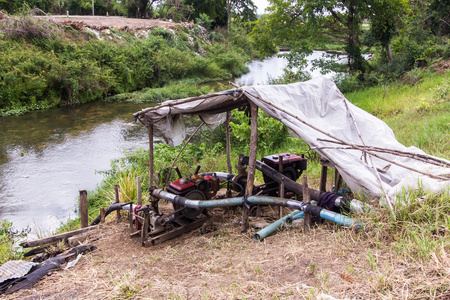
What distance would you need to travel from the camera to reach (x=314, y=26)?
1472cm

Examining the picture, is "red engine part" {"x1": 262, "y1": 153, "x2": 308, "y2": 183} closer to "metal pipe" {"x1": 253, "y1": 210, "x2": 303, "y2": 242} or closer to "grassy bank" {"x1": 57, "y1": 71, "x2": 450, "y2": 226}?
"metal pipe" {"x1": 253, "y1": 210, "x2": 303, "y2": 242}

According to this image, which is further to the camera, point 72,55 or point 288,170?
point 72,55

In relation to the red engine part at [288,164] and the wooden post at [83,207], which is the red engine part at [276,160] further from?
the wooden post at [83,207]

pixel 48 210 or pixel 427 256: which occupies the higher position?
pixel 427 256

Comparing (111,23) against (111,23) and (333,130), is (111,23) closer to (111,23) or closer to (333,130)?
(111,23)

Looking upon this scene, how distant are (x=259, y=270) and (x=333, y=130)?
2405 mm

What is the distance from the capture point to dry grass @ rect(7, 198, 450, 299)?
9.11 feet

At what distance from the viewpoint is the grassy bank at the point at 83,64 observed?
1684 centimetres

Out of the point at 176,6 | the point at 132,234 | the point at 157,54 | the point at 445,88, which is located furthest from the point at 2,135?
the point at 176,6

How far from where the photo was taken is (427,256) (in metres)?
2.89

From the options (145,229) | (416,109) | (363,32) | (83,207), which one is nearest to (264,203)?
(145,229)

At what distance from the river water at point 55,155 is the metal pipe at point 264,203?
3.22 m

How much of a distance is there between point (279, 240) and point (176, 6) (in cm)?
3875

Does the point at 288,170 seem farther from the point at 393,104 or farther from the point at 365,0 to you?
the point at 365,0
